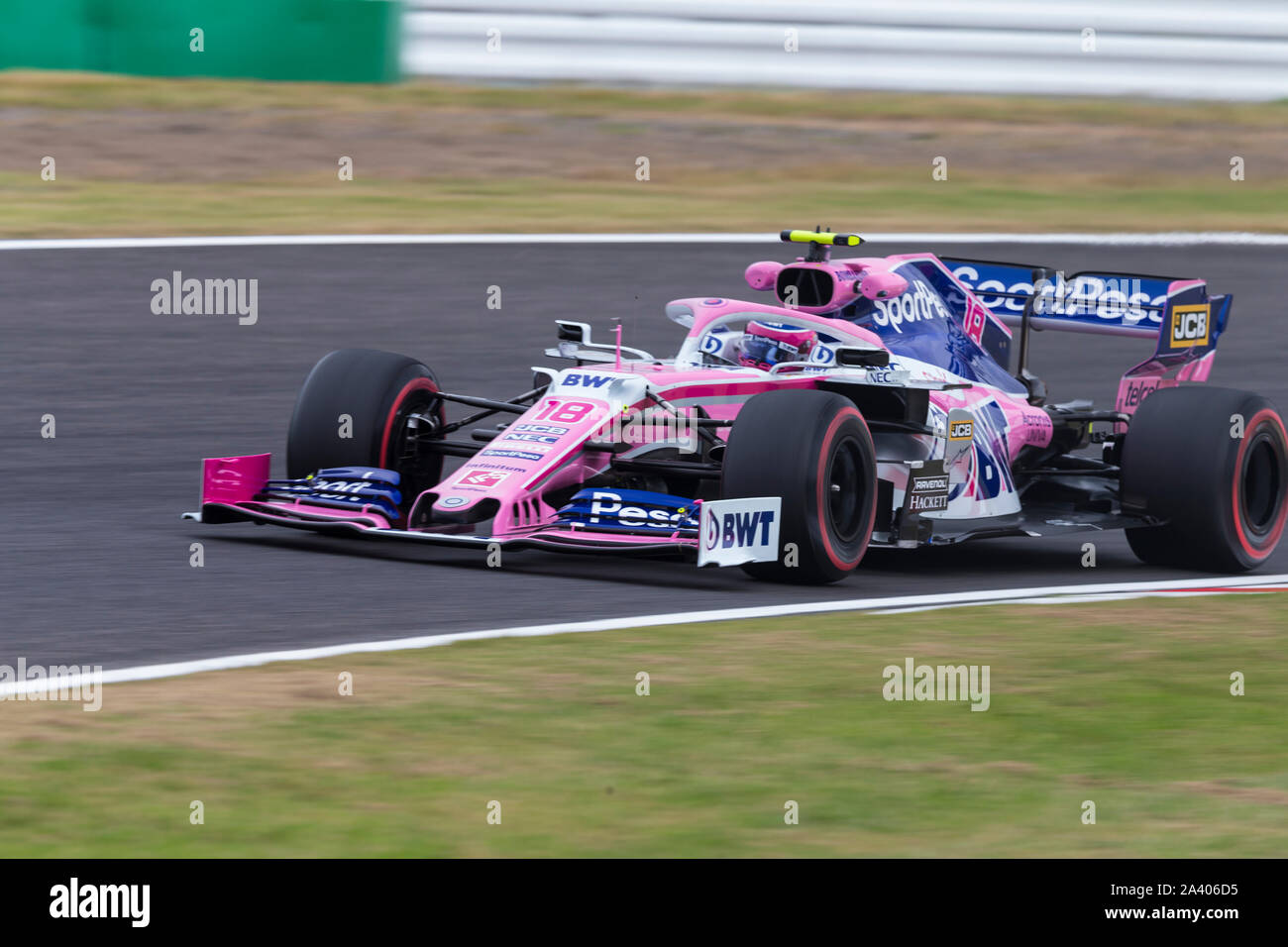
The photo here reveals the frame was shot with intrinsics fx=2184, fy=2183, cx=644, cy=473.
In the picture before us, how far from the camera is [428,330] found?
14.8 m

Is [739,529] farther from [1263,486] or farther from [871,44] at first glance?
[871,44]

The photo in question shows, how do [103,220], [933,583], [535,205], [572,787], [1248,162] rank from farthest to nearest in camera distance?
[1248,162], [535,205], [103,220], [933,583], [572,787]

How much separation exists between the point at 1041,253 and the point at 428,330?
570cm

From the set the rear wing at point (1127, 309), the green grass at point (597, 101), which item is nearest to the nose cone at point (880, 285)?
the rear wing at point (1127, 309)

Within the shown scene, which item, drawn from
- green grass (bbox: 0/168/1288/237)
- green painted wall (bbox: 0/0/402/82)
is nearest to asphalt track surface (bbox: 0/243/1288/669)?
green grass (bbox: 0/168/1288/237)

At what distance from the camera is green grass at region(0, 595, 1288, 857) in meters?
5.48

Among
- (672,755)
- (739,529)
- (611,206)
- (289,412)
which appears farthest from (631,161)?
(672,755)

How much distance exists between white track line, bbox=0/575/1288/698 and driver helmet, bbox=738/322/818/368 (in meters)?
1.45

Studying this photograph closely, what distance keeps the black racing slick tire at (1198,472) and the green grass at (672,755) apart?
1882 millimetres

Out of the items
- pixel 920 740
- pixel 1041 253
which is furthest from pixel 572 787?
pixel 1041 253

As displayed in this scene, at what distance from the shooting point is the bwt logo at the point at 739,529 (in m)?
8.37

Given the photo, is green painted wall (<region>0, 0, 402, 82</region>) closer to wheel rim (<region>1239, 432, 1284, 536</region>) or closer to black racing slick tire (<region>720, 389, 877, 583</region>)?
wheel rim (<region>1239, 432, 1284, 536</region>)

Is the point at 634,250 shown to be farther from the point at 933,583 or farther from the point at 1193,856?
the point at 1193,856

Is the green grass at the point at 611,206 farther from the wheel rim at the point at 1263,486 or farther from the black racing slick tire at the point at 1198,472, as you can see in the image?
the black racing slick tire at the point at 1198,472
